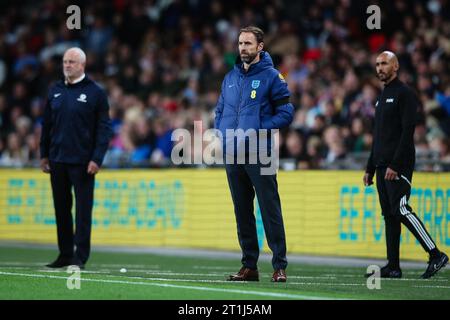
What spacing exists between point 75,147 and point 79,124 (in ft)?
0.91

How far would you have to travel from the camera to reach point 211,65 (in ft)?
76.7

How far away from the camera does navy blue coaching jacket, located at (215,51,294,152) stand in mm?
10664

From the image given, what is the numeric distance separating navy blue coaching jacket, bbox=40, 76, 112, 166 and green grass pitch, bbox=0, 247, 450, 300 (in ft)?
4.43

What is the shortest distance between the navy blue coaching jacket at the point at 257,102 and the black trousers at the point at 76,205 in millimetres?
2653

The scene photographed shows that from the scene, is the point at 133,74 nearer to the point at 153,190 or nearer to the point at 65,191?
the point at 153,190

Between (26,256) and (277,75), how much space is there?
21.3 feet

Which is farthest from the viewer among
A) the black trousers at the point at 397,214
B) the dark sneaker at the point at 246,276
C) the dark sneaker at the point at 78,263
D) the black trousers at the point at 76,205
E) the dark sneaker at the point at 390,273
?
the black trousers at the point at 76,205

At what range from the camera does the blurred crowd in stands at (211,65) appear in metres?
18.1

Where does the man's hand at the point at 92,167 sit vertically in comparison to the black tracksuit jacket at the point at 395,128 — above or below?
below

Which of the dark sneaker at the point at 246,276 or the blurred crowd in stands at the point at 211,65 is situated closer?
the dark sneaker at the point at 246,276

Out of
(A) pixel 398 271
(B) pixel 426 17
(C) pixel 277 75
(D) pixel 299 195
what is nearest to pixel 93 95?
(C) pixel 277 75
